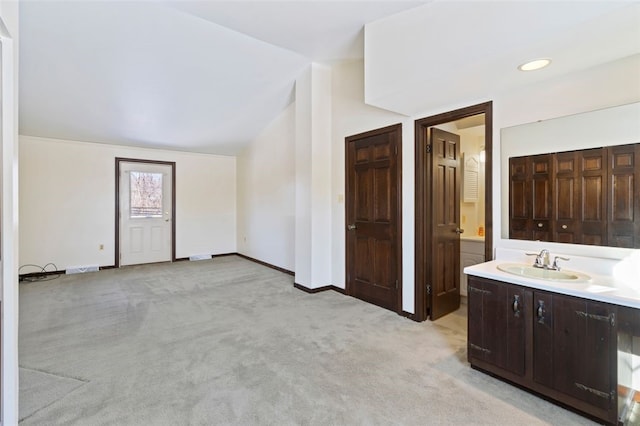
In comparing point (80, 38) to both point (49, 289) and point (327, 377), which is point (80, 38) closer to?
point (49, 289)

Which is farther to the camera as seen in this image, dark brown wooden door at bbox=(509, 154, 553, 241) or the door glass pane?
the door glass pane

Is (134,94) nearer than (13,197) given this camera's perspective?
No

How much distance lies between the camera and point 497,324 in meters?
2.08

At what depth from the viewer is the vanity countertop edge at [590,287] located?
1573 millimetres

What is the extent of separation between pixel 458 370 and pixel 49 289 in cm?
529

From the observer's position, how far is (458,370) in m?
2.23

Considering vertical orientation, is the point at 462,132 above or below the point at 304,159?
above

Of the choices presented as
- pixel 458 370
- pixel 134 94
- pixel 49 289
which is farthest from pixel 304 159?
pixel 49 289

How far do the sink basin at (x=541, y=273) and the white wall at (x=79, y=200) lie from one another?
6024mm

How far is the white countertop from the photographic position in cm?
158

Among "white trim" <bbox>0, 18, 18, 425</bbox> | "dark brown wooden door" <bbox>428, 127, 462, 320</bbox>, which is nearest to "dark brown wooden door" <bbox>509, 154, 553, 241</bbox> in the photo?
"dark brown wooden door" <bbox>428, 127, 462, 320</bbox>

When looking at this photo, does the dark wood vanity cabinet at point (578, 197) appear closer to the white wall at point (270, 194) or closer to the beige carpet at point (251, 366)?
the beige carpet at point (251, 366)

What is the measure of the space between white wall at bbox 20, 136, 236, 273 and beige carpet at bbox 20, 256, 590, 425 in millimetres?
1684

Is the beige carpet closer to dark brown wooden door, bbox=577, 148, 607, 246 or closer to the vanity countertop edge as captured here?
the vanity countertop edge
